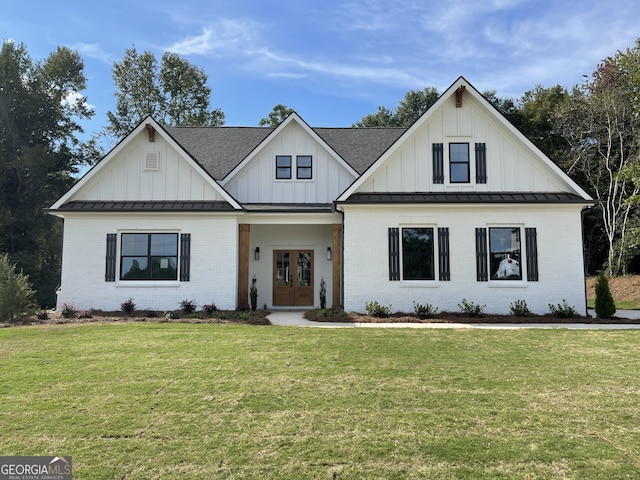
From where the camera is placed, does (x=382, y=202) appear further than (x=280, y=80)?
No

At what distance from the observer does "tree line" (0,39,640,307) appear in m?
24.8

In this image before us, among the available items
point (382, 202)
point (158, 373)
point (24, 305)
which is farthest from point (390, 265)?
point (24, 305)

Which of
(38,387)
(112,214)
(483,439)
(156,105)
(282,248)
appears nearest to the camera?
(483,439)

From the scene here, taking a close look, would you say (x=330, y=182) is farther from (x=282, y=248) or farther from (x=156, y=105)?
(x=156, y=105)

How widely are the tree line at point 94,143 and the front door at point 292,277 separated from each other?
1098 cm

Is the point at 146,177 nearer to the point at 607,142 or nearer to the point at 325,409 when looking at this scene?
the point at 325,409

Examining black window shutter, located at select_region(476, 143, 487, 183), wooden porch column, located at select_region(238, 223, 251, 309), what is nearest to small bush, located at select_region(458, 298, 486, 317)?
black window shutter, located at select_region(476, 143, 487, 183)

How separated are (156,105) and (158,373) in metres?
34.4

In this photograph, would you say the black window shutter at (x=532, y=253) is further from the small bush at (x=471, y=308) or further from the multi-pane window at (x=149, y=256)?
the multi-pane window at (x=149, y=256)

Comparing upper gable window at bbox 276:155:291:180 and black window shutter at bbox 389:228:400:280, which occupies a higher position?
upper gable window at bbox 276:155:291:180

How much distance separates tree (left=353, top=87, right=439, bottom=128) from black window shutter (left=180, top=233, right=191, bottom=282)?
1135 inches

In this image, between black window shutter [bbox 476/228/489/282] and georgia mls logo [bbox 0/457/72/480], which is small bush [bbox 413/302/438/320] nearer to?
black window shutter [bbox 476/228/489/282]

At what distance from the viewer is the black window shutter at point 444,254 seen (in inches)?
540

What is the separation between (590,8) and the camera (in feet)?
39.1
